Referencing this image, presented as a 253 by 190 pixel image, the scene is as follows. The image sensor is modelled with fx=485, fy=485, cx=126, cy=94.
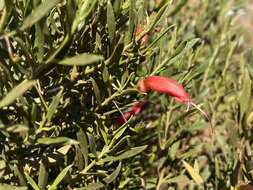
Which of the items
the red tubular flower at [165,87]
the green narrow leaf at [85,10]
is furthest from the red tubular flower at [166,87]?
the green narrow leaf at [85,10]

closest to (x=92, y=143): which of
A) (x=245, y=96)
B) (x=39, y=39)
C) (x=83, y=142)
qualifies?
(x=83, y=142)

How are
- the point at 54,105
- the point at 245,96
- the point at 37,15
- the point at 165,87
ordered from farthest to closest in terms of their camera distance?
the point at 245,96
the point at 165,87
the point at 54,105
the point at 37,15

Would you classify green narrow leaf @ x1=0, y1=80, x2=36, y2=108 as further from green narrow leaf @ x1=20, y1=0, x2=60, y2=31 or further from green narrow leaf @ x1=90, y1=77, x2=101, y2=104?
green narrow leaf @ x1=90, y1=77, x2=101, y2=104

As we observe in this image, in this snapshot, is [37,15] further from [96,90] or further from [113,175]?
[113,175]

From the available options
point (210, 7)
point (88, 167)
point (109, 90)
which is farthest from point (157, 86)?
point (210, 7)

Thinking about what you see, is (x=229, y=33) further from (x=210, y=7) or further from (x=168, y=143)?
(x=168, y=143)

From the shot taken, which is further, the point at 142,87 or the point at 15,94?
the point at 142,87

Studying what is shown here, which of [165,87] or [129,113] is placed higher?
[165,87]

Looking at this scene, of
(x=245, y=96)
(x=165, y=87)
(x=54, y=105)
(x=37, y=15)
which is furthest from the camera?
(x=245, y=96)

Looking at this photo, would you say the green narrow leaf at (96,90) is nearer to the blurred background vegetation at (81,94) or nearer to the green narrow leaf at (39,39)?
the blurred background vegetation at (81,94)
